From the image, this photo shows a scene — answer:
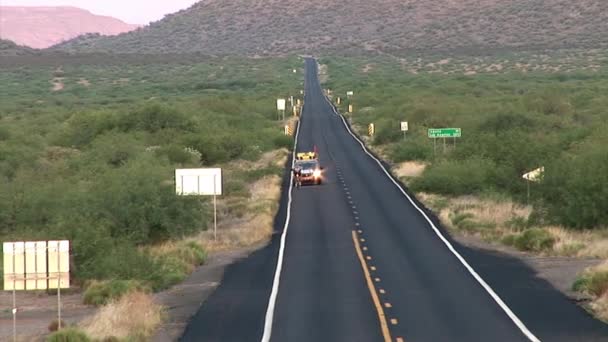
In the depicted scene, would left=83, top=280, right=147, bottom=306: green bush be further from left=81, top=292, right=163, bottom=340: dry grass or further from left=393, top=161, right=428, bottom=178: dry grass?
left=393, top=161, right=428, bottom=178: dry grass

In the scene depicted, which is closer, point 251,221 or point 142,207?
point 142,207

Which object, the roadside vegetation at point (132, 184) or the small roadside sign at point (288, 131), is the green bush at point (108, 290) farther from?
the small roadside sign at point (288, 131)

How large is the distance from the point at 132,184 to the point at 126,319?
15.2 m

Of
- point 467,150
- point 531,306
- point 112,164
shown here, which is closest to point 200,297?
point 531,306

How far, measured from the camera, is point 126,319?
23.4 metres

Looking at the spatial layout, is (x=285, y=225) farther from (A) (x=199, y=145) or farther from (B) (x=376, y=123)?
(B) (x=376, y=123)

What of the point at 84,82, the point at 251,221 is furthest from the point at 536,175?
the point at 84,82

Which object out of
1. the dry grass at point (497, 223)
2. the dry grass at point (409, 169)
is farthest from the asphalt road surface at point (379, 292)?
the dry grass at point (409, 169)

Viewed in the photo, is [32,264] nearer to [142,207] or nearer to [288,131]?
[142,207]

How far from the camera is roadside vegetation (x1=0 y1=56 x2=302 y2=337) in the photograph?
31.6 m

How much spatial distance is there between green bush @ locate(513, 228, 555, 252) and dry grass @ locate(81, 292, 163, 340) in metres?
15.4

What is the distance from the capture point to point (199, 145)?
68.9 meters

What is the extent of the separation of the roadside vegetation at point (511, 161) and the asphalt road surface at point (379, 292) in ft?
6.19

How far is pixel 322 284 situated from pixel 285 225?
46.0 ft
